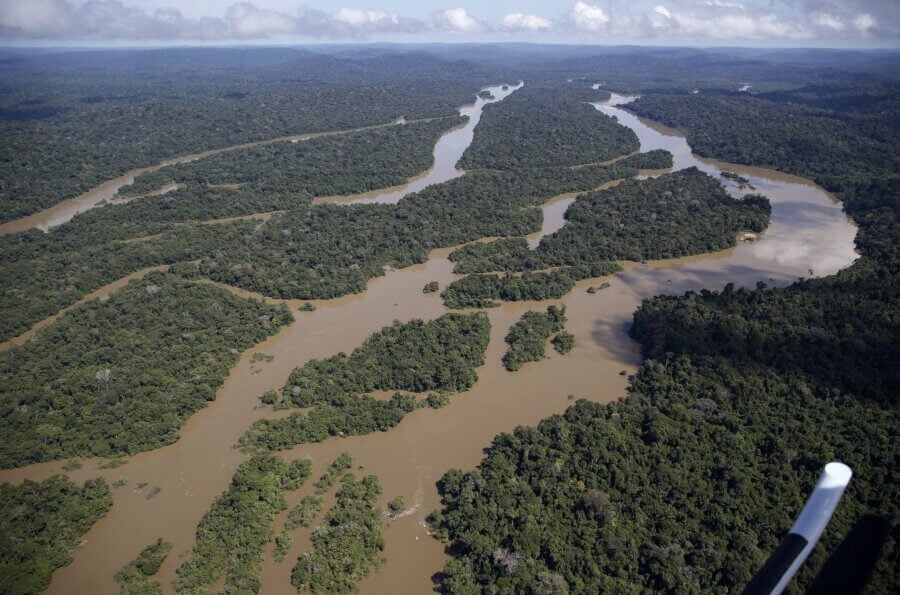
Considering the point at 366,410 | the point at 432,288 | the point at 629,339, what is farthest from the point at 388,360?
the point at 629,339

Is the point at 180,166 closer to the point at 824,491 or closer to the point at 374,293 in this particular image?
the point at 374,293


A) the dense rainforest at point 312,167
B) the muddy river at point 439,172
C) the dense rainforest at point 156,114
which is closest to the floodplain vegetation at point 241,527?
the muddy river at point 439,172

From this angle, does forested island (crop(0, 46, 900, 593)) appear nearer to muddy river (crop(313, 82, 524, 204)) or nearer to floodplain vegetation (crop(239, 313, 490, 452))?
floodplain vegetation (crop(239, 313, 490, 452))

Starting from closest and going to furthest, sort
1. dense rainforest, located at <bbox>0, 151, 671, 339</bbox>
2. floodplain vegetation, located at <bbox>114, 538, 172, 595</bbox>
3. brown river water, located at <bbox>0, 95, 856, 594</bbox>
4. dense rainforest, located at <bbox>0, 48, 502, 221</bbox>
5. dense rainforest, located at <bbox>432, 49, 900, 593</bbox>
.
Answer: dense rainforest, located at <bbox>432, 49, 900, 593</bbox>
floodplain vegetation, located at <bbox>114, 538, 172, 595</bbox>
brown river water, located at <bbox>0, 95, 856, 594</bbox>
dense rainforest, located at <bbox>0, 151, 671, 339</bbox>
dense rainforest, located at <bbox>0, 48, 502, 221</bbox>

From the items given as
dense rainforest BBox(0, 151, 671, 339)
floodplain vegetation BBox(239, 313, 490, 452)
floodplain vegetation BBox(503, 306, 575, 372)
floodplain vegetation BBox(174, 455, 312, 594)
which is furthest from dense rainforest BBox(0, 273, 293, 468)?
floodplain vegetation BBox(503, 306, 575, 372)

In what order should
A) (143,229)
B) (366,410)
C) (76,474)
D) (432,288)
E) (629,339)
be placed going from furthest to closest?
(143,229)
(432,288)
(629,339)
(366,410)
(76,474)

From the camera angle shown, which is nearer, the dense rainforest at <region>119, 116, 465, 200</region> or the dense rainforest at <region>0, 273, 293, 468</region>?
the dense rainforest at <region>0, 273, 293, 468</region>
